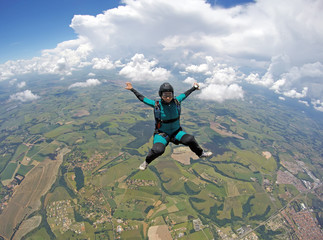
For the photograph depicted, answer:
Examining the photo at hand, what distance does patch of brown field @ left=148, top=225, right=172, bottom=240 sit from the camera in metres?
49.5

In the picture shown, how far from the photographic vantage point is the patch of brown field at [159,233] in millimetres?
49531

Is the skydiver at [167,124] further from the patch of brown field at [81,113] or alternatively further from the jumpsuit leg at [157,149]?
the patch of brown field at [81,113]

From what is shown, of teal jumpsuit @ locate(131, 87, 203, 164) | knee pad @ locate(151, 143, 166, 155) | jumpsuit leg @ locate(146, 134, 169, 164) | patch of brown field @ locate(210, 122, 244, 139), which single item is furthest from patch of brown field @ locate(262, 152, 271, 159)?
knee pad @ locate(151, 143, 166, 155)

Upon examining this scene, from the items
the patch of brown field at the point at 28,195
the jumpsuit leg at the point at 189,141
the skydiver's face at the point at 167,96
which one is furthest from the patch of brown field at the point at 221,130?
the skydiver's face at the point at 167,96

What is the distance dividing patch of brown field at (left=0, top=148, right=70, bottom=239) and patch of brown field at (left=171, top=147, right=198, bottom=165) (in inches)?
2565

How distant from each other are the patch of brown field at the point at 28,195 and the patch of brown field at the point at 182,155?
2565 inches

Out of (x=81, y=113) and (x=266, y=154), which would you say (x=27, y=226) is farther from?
(x=266, y=154)

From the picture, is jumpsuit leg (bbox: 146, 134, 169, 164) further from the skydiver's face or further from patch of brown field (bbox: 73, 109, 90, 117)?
patch of brown field (bbox: 73, 109, 90, 117)

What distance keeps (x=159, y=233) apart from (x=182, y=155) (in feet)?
158

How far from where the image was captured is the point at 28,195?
65.0 m

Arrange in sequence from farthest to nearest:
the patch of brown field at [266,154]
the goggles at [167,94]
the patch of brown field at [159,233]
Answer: the patch of brown field at [266,154] < the patch of brown field at [159,233] < the goggles at [167,94]

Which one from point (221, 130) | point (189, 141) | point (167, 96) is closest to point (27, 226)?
point (189, 141)

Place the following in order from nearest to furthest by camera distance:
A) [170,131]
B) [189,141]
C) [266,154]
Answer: [189,141], [170,131], [266,154]

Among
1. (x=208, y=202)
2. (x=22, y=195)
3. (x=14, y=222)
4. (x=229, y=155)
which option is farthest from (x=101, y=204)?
(x=229, y=155)
